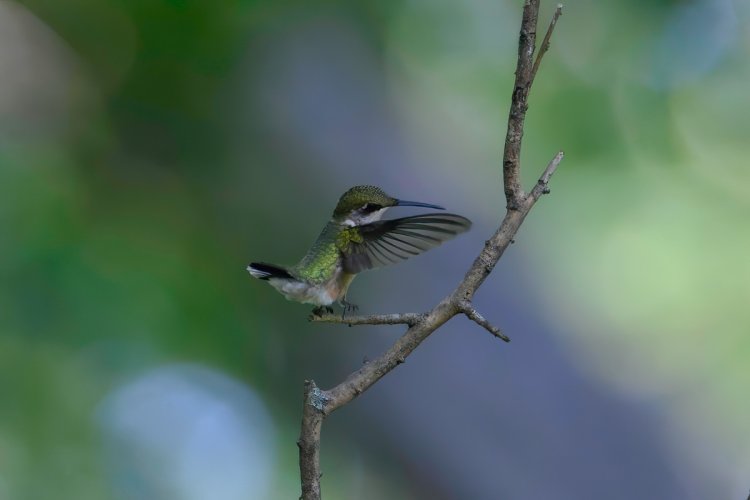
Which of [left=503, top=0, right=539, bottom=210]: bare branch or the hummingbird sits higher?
[left=503, top=0, right=539, bottom=210]: bare branch

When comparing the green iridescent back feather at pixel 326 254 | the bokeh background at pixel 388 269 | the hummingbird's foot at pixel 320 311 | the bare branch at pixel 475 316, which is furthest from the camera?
the bokeh background at pixel 388 269

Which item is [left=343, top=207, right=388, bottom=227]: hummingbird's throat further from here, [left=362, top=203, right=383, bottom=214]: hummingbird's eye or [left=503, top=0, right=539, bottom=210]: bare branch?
[left=503, top=0, right=539, bottom=210]: bare branch

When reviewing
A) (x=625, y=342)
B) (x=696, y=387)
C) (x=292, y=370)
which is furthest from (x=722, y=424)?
(x=292, y=370)

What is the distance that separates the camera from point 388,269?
303cm

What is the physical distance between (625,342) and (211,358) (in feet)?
5.33

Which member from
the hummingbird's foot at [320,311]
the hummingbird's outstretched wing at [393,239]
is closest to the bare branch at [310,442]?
the hummingbird's foot at [320,311]

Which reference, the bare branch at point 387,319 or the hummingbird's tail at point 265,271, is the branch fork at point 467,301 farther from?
the hummingbird's tail at point 265,271

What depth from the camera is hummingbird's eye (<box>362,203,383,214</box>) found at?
1.34 metres

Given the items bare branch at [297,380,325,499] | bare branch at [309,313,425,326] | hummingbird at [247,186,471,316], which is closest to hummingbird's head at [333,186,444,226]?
hummingbird at [247,186,471,316]

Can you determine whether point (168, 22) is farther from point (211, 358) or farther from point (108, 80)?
point (211, 358)

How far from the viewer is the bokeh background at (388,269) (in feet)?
9.61

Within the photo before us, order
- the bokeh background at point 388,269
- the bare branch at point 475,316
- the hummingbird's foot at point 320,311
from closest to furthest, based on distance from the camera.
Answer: the bare branch at point 475,316 → the hummingbird's foot at point 320,311 → the bokeh background at point 388,269

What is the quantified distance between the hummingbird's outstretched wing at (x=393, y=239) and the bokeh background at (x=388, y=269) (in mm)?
1534

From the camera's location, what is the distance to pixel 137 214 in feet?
11.2
